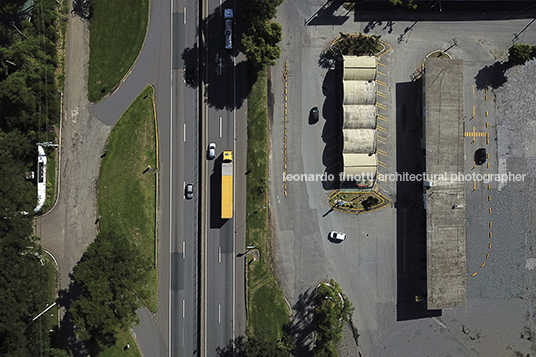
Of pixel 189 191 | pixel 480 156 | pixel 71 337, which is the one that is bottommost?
pixel 71 337

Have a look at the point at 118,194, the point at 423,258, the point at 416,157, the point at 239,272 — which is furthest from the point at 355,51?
the point at 118,194

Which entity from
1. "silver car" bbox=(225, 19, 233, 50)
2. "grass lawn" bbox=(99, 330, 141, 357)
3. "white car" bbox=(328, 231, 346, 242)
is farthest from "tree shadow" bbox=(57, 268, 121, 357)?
"silver car" bbox=(225, 19, 233, 50)

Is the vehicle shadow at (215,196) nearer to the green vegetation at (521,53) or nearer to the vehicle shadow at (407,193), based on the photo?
the vehicle shadow at (407,193)

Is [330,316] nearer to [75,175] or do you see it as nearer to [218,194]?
[218,194]

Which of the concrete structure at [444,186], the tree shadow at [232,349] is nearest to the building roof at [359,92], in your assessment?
the concrete structure at [444,186]

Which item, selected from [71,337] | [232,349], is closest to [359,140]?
[232,349]
